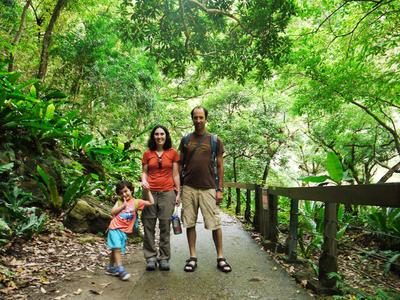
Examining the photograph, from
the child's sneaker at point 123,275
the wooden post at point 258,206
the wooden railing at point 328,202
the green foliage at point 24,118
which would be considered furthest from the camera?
the wooden post at point 258,206

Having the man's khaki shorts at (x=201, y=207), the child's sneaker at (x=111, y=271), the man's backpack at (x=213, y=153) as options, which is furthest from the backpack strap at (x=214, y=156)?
the child's sneaker at (x=111, y=271)

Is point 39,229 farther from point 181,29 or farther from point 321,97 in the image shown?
point 321,97

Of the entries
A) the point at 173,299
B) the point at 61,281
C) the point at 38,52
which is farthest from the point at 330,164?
the point at 38,52

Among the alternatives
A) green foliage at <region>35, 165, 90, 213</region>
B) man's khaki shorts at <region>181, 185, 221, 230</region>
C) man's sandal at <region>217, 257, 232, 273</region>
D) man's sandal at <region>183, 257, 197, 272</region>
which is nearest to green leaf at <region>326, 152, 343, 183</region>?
man's khaki shorts at <region>181, 185, 221, 230</region>

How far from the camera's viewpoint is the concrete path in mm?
3359

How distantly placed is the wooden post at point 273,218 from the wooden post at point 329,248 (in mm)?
2104

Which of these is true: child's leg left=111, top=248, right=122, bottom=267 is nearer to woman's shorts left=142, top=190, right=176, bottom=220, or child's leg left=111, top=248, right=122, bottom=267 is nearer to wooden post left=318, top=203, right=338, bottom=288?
woman's shorts left=142, top=190, right=176, bottom=220

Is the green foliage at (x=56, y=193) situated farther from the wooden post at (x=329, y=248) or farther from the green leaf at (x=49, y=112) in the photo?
the wooden post at (x=329, y=248)

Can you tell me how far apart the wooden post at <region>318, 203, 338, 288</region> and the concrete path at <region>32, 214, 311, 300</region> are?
274 millimetres

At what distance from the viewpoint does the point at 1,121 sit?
18.9ft

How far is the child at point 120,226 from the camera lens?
3.82 m

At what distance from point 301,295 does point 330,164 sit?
8.41 ft

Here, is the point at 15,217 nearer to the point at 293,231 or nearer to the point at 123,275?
the point at 123,275

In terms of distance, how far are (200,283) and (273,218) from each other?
211cm
